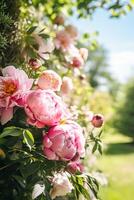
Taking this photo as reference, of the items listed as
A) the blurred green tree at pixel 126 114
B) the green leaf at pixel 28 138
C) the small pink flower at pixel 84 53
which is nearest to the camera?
the green leaf at pixel 28 138

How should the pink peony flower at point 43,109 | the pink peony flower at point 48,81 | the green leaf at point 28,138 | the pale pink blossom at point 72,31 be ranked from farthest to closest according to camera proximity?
the pale pink blossom at point 72,31 < the pink peony flower at point 48,81 < the pink peony flower at point 43,109 < the green leaf at point 28,138

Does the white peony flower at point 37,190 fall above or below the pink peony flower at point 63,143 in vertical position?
below

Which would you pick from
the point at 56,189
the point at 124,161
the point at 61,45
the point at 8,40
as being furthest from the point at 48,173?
the point at 124,161

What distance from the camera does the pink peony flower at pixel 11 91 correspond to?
189 centimetres

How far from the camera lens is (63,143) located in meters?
1.82

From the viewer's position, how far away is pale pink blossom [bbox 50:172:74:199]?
6.32ft

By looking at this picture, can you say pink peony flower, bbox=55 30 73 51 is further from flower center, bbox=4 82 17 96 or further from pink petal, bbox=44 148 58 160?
pink petal, bbox=44 148 58 160

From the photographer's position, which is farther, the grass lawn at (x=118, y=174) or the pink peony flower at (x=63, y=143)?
the grass lawn at (x=118, y=174)

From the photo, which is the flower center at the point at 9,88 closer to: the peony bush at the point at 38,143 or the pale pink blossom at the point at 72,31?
the peony bush at the point at 38,143

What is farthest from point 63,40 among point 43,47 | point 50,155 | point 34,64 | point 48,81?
point 50,155

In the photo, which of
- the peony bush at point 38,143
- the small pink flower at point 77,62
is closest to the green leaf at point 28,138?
the peony bush at point 38,143

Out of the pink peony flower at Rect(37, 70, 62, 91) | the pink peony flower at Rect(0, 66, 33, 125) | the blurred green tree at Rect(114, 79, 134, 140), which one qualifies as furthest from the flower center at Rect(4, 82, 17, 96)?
the blurred green tree at Rect(114, 79, 134, 140)

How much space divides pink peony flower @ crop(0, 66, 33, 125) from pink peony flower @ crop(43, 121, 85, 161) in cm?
18

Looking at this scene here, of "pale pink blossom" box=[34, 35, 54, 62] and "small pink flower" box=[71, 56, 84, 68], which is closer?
"pale pink blossom" box=[34, 35, 54, 62]
